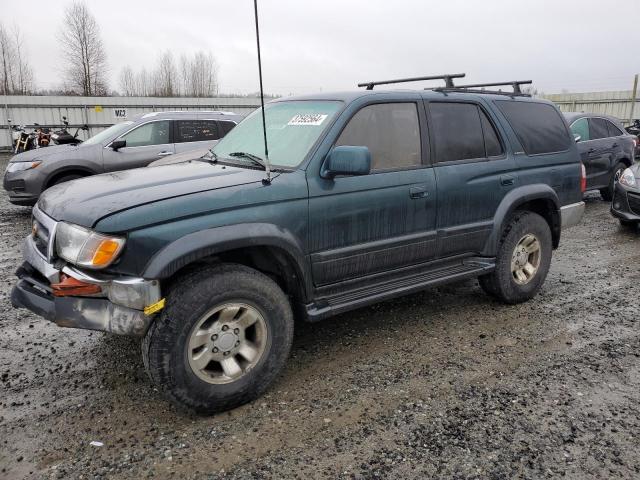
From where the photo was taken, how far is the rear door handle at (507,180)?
4383mm

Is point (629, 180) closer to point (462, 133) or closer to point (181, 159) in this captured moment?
point (462, 133)

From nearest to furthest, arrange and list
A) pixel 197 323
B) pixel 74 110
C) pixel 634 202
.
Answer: pixel 197 323 < pixel 634 202 < pixel 74 110

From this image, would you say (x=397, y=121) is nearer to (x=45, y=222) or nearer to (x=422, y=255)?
(x=422, y=255)

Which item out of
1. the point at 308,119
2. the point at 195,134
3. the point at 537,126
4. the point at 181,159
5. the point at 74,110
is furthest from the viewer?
the point at 74,110

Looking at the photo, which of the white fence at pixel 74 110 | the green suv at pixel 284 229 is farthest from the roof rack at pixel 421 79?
the white fence at pixel 74 110

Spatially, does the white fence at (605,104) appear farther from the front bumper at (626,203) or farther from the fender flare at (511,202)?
the fender flare at (511,202)

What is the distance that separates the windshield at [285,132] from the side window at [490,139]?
146 cm

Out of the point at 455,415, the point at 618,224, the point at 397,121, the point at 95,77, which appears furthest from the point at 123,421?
the point at 95,77

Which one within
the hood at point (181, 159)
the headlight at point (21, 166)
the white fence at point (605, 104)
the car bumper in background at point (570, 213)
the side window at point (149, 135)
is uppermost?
the white fence at point (605, 104)

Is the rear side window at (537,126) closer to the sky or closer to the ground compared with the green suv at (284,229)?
closer to the sky

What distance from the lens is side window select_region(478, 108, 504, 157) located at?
4.40m

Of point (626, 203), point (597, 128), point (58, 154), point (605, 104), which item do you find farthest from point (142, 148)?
point (605, 104)

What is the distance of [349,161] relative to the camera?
3.22m

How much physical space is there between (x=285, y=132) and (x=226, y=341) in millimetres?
1591
